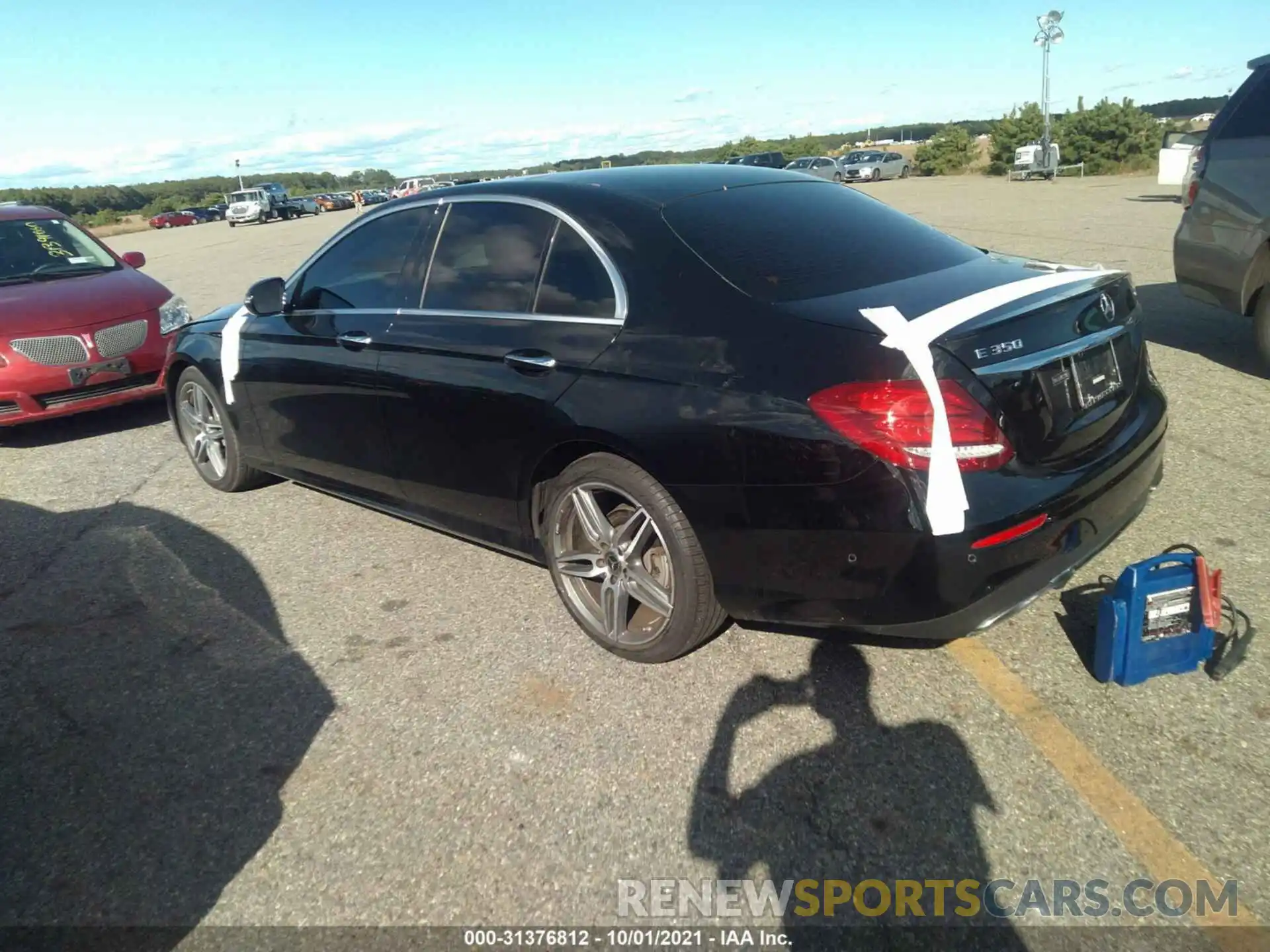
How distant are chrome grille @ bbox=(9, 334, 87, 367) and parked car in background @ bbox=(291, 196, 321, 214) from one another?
53.7 meters

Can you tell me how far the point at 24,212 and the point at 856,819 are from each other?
8891 millimetres

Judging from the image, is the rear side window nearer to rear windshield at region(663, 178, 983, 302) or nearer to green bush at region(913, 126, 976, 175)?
rear windshield at region(663, 178, 983, 302)

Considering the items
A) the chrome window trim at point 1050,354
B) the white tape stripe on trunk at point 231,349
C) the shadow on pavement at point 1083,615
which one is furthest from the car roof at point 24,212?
the shadow on pavement at point 1083,615

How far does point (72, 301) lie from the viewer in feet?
23.1

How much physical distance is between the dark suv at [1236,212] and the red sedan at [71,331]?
23.4 feet

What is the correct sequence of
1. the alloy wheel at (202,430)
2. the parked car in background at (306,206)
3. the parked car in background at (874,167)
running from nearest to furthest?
the alloy wheel at (202,430) → the parked car in background at (874,167) → the parked car in background at (306,206)

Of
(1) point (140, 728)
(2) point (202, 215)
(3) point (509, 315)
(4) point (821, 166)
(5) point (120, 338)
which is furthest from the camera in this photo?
(2) point (202, 215)

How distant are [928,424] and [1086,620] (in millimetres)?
1324

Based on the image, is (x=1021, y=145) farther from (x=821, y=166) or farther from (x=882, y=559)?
(x=882, y=559)

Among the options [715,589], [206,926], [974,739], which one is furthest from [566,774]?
[974,739]

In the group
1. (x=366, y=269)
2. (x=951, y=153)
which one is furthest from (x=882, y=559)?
(x=951, y=153)

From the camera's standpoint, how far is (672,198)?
3461 millimetres

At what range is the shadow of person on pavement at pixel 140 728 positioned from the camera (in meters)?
2.53

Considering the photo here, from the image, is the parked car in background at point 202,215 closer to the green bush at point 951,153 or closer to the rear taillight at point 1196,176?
the green bush at point 951,153
